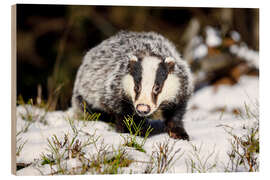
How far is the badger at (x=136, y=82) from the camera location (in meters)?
2.46

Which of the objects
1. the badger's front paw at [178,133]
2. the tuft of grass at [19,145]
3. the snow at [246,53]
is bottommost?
the tuft of grass at [19,145]

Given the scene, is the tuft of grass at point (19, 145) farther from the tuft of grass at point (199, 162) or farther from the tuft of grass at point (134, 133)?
the tuft of grass at point (199, 162)

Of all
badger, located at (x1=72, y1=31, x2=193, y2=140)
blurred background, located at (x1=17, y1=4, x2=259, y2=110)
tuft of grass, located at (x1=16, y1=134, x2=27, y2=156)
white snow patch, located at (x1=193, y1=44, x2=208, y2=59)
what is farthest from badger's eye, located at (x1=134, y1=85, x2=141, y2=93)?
white snow patch, located at (x1=193, y1=44, x2=208, y2=59)

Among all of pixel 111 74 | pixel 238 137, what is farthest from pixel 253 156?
pixel 111 74

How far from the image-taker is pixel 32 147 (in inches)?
97.4

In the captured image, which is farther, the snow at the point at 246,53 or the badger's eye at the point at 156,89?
the snow at the point at 246,53

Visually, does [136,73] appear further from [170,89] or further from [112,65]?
[112,65]

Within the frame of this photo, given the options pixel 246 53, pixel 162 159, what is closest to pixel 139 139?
pixel 162 159

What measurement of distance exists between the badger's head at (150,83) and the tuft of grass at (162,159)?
0.23m

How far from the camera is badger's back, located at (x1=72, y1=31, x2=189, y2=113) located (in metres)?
2.71

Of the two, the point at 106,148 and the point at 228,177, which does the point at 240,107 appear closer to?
the point at 228,177

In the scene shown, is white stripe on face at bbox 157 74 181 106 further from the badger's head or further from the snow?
the snow

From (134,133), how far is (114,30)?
9.88 ft

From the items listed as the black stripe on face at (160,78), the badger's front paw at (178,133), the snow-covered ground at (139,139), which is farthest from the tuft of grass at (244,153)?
the black stripe on face at (160,78)
